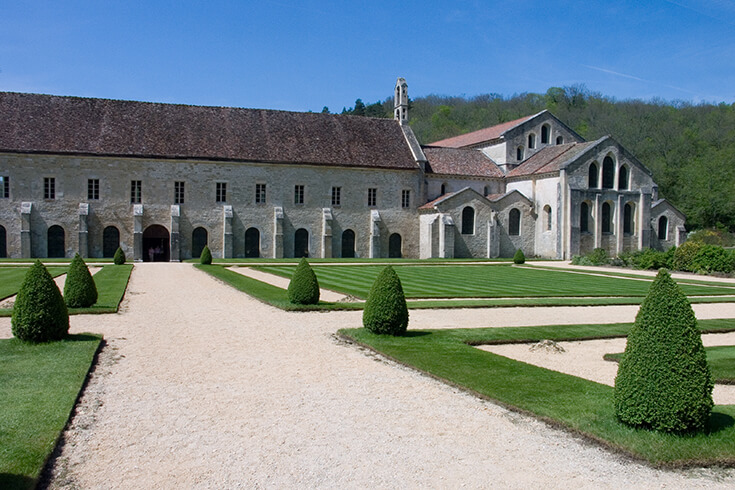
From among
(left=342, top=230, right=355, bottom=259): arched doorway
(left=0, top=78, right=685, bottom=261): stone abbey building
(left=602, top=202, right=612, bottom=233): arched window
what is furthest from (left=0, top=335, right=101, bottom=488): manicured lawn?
(left=602, top=202, right=612, bottom=233): arched window

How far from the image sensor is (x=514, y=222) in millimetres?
46875

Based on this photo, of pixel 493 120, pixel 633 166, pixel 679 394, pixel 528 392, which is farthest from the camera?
pixel 493 120

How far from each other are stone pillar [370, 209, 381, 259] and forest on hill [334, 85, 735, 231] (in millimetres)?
33478

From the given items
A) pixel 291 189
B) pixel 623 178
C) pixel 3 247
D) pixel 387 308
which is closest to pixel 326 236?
pixel 291 189

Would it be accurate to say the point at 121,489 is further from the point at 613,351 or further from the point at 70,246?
the point at 70,246

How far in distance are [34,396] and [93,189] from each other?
34810mm

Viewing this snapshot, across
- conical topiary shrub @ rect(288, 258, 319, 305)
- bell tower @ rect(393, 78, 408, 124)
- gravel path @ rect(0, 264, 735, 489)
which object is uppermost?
bell tower @ rect(393, 78, 408, 124)

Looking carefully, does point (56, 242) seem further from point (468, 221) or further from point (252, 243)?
A: point (468, 221)

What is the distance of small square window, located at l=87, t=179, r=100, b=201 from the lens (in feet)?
128

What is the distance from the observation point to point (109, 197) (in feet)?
130

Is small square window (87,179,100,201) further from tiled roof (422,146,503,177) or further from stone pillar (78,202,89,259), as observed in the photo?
tiled roof (422,146,503,177)

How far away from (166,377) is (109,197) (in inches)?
1337

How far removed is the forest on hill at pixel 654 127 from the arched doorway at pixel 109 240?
45.0m

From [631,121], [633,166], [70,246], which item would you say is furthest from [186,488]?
[631,121]
